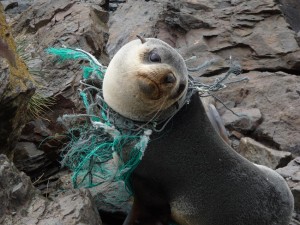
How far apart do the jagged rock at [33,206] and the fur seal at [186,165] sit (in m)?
0.29

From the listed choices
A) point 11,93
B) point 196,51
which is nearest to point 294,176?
point 11,93

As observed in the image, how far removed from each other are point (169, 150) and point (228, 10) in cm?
323

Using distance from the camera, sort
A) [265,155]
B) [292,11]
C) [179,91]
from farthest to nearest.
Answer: [292,11], [265,155], [179,91]

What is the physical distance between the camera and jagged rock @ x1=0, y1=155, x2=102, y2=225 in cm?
249

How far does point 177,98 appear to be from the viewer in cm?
229

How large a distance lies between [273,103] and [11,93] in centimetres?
222

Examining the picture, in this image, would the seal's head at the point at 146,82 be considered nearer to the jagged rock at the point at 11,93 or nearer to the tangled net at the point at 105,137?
the tangled net at the point at 105,137

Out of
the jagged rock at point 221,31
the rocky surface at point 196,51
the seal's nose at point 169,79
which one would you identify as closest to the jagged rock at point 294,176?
the rocky surface at point 196,51

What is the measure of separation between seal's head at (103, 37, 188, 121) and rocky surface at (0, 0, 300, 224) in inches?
29.8

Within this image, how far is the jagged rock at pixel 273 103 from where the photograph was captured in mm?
4039

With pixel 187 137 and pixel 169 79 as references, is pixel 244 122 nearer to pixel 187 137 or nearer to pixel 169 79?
pixel 187 137

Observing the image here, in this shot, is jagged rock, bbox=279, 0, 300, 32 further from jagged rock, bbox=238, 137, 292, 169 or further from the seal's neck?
the seal's neck

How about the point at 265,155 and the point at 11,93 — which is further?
the point at 265,155

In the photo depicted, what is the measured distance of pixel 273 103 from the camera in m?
4.34
